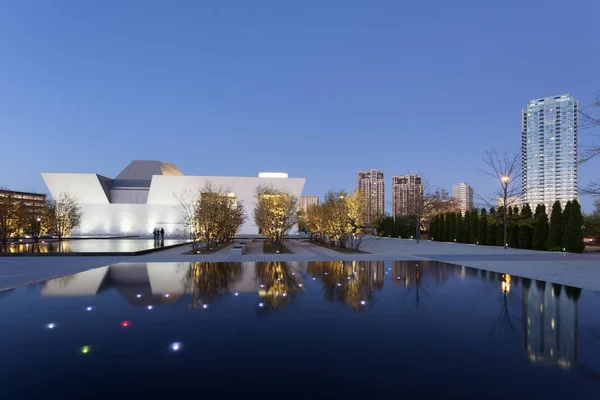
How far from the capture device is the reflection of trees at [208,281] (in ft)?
24.3

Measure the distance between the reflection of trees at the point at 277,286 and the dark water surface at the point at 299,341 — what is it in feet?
0.26

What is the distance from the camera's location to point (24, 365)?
3908mm

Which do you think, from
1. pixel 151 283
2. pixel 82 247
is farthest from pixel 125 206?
pixel 151 283

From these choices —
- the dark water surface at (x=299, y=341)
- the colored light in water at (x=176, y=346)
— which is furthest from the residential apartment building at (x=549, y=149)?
the colored light in water at (x=176, y=346)

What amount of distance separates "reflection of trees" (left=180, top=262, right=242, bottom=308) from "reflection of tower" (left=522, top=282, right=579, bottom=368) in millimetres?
5151

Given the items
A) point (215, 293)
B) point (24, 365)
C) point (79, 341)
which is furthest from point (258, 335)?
point (215, 293)

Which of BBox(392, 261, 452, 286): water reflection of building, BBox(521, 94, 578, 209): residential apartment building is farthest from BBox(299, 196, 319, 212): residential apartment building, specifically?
BBox(521, 94, 578, 209): residential apartment building

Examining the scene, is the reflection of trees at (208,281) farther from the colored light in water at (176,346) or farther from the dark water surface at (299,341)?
the colored light in water at (176,346)

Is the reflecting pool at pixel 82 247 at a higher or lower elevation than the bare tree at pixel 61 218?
lower

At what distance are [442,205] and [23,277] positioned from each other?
52021mm

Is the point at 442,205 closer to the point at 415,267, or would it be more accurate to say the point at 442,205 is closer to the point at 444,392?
Result: the point at 415,267

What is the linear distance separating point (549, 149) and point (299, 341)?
10587 cm

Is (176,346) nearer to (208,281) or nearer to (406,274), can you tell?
(208,281)

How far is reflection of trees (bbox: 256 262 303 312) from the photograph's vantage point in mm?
7082
